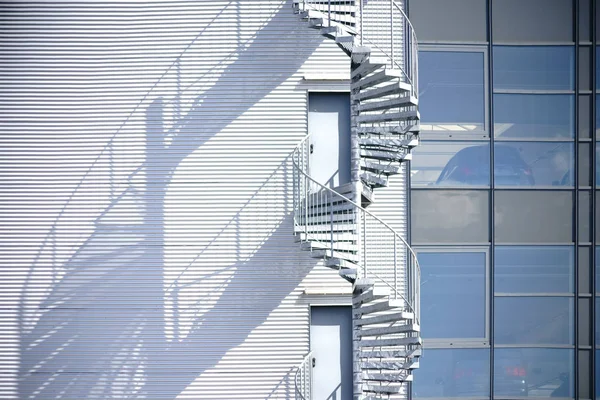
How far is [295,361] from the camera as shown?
10.3 m

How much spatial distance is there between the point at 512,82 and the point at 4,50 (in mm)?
6895

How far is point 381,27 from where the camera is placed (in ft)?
34.1

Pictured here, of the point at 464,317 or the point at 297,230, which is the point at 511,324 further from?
the point at 297,230

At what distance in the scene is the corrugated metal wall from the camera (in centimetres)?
1027

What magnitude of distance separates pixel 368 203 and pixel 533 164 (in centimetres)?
232

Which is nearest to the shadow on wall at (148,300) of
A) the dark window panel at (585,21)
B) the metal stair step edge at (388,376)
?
the metal stair step edge at (388,376)

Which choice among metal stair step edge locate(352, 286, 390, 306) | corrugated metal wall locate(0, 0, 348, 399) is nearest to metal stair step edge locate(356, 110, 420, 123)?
corrugated metal wall locate(0, 0, 348, 399)

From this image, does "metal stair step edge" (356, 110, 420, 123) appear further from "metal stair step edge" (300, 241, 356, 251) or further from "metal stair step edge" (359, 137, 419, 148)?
"metal stair step edge" (300, 241, 356, 251)

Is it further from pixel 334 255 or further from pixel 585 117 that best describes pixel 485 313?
pixel 585 117

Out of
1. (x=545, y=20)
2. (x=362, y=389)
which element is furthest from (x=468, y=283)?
(x=545, y=20)

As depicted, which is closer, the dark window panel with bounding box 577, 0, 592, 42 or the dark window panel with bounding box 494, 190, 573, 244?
the dark window panel with bounding box 494, 190, 573, 244

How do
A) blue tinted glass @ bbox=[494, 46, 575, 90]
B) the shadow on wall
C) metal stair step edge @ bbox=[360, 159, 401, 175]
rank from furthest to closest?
blue tinted glass @ bbox=[494, 46, 575, 90] → the shadow on wall → metal stair step edge @ bbox=[360, 159, 401, 175]

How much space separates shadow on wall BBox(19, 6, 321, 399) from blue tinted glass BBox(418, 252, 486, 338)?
1.65 m

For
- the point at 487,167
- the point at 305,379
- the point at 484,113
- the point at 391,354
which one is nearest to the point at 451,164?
the point at 487,167
